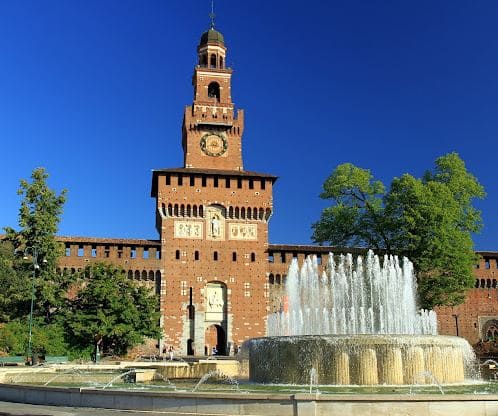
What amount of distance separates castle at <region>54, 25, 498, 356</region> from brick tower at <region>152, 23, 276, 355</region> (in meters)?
0.07

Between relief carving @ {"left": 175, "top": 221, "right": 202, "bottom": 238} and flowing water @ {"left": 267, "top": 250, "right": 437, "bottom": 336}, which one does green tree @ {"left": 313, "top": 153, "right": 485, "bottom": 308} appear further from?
relief carving @ {"left": 175, "top": 221, "right": 202, "bottom": 238}

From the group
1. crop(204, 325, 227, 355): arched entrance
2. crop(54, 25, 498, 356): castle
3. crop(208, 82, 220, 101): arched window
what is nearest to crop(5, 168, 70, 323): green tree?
crop(54, 25, 498, 356): castle

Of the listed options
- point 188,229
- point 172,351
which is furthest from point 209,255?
point 172,351

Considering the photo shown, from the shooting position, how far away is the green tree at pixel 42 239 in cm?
3156

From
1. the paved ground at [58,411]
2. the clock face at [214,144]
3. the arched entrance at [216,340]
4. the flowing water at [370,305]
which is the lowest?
the paved ground at [58,411]

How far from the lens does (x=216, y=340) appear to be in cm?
4138

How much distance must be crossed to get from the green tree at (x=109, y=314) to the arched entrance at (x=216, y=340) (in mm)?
7449

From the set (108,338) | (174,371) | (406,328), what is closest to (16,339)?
(108,338)

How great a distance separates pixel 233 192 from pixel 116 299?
43.8 feet

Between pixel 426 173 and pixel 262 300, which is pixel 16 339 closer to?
pixel 262 300

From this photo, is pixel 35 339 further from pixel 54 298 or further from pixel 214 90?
pixel 214 90

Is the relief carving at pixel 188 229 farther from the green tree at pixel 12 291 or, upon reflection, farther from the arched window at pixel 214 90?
the green tree at pixel 12 291

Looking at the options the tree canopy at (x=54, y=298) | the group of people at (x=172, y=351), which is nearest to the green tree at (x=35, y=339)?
the tree canopy at (x=54, y=298)

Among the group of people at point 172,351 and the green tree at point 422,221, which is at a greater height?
the green tree at point 422,221
